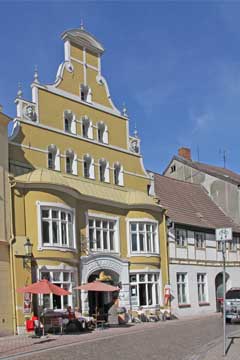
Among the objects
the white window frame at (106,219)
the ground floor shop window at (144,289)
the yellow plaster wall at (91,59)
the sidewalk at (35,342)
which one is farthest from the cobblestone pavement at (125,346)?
the yellow plaster wall at (91,59)

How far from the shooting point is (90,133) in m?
33.2

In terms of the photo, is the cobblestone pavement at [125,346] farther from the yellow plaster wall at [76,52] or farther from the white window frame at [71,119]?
the yellow plaster wall at [76,52]

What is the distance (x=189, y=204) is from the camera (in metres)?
42.2

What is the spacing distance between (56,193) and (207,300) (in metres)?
16.6

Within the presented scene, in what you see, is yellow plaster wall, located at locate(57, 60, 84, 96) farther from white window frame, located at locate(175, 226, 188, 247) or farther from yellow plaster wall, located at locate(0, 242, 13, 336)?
white window frame, located at locate(175, 226, 188, 247)

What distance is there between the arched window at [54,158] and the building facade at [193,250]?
937 centimetres

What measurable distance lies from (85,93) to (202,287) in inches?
617

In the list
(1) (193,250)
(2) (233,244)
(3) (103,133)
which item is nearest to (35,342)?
(3) (103,133)

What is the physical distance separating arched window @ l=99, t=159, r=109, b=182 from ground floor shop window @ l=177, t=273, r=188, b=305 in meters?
8.39

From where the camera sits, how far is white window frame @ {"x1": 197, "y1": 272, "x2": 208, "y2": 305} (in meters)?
39.3

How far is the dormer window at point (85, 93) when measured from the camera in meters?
33.4

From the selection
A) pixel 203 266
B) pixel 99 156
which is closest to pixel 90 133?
pixel 99 156

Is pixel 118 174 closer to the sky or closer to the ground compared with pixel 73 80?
closer to the ground

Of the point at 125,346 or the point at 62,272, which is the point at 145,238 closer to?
the point at 62,272
